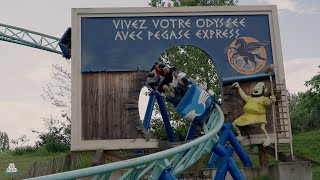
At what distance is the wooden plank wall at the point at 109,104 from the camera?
34.8 feet

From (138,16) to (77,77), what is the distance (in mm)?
2030

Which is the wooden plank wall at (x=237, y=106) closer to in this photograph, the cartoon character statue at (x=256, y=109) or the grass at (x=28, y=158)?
the cartoon character statue at (x=256, y=109)

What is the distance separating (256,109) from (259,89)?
0.48 meters

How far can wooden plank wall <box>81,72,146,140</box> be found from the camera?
417 inches

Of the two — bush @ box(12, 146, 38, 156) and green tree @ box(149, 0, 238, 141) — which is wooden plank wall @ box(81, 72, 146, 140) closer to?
green tree @ box(149, 0, 238, 141)

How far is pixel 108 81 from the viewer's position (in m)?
10.8

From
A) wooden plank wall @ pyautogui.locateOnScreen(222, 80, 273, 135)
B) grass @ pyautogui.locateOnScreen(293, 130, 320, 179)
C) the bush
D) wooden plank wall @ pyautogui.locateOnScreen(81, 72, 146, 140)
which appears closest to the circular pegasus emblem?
wooden plank wall @ pyautogui.locateOnScreen(222, 80, 273, 135)

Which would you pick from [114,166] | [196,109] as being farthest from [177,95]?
Result: [114,166]

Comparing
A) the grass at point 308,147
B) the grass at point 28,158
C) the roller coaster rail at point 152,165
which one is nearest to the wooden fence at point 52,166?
the roller coaster rail at point 152,165

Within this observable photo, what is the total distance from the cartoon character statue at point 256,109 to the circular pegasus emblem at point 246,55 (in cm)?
63

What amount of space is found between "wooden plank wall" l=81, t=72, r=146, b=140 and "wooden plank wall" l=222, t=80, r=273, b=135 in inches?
77.4

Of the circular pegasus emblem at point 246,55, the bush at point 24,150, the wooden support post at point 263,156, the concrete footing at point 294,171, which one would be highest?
the circular pegasus emblem at point 246,55

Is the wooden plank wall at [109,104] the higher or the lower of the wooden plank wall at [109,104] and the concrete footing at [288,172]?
the higher

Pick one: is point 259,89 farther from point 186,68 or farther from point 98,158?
point 186,68
